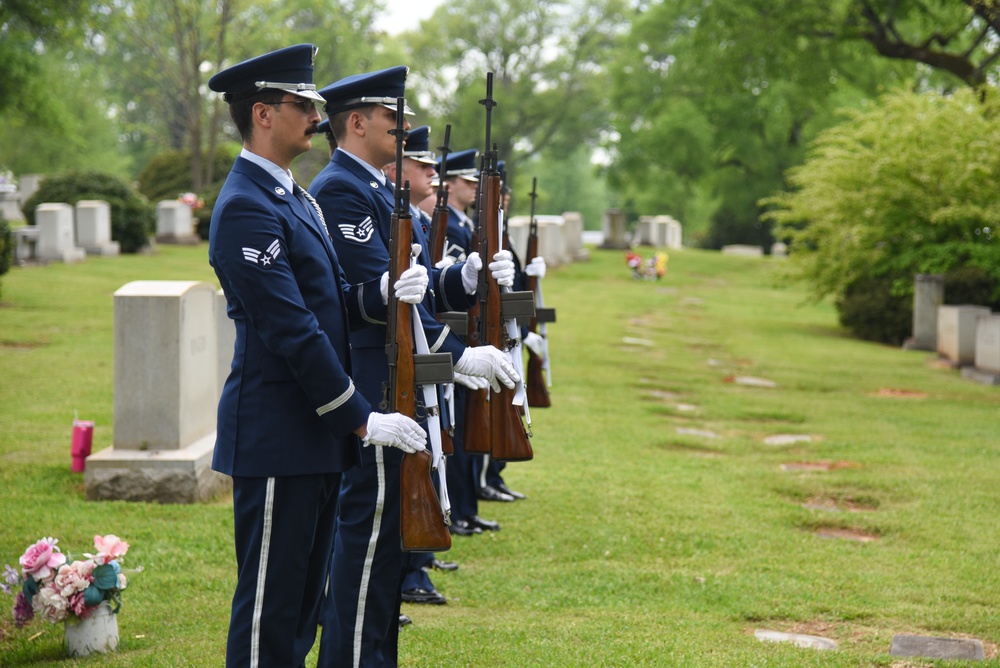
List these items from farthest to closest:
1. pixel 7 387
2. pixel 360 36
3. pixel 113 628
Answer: pixel 360 36
pixel 7 387
pixel 113 628

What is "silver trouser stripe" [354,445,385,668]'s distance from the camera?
423 cm

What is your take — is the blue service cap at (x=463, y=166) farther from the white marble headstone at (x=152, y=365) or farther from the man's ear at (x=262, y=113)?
the man's ear at (x=262, y=113)

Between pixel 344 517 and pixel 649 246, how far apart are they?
118 ft

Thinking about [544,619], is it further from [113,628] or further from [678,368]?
[678,368]

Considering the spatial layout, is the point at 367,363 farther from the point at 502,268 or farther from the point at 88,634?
the point at 88,634

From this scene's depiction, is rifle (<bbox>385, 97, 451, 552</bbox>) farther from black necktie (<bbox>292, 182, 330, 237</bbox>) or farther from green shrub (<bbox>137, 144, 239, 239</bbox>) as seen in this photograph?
green shrub (<bbox>137, 144, 239, 239</bbox>)

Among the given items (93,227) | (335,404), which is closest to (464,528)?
(335,404)

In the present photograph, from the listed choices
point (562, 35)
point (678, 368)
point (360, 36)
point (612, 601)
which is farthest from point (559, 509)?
point (562, 35)

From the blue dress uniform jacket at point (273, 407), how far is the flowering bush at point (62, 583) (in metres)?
1.45

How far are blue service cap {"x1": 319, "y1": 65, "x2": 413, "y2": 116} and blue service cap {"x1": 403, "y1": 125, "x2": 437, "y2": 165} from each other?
4.49ft

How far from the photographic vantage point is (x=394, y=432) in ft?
12.4

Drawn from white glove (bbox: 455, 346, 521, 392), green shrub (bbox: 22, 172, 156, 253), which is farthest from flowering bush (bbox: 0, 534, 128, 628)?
green shrub (bbox: 22, 172, 156, 253)

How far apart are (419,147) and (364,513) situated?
2.72 meters

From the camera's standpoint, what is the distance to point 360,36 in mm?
44375
